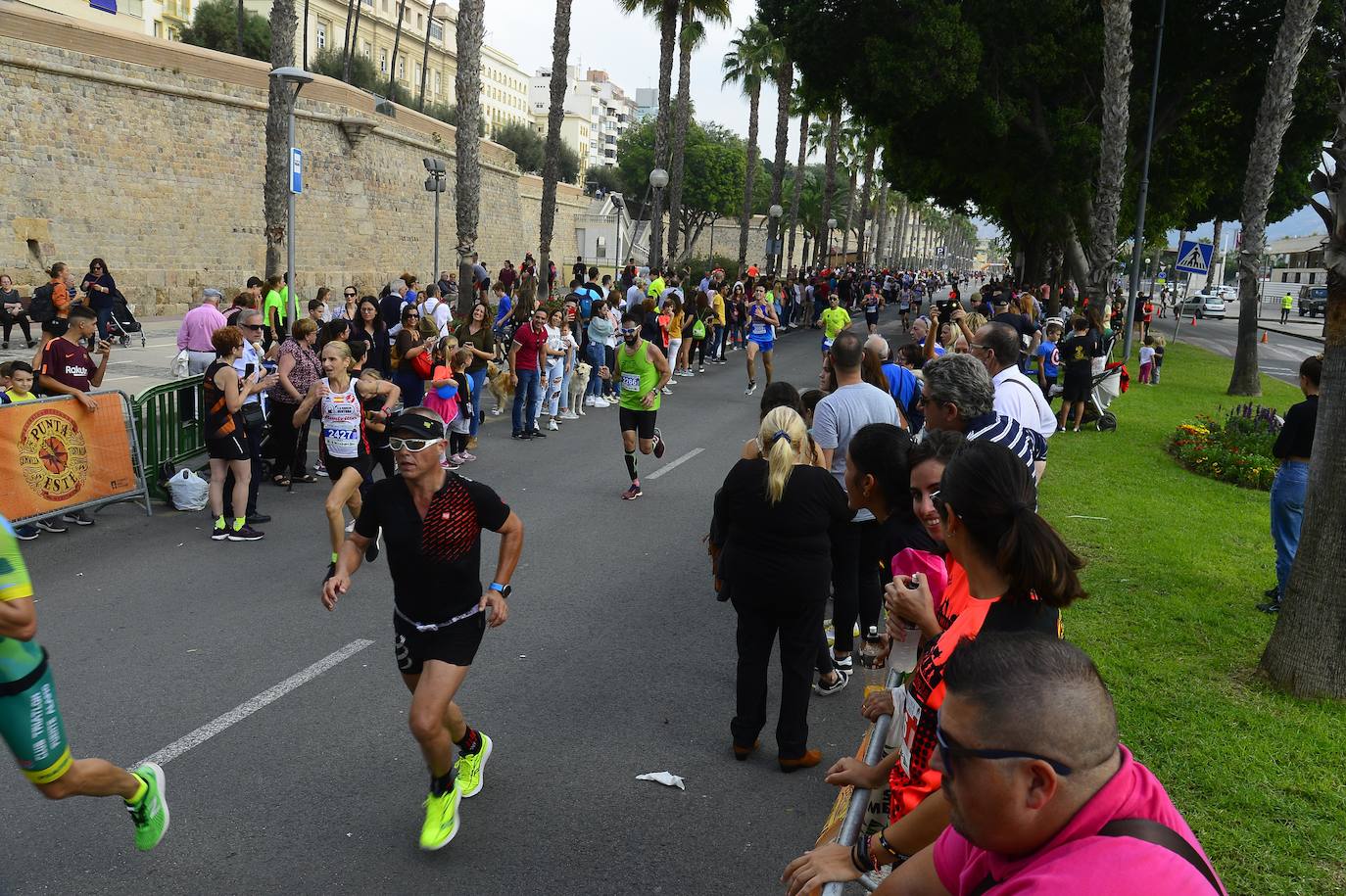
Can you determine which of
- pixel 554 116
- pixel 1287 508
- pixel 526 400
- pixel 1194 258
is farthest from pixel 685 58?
pixel 1287 508

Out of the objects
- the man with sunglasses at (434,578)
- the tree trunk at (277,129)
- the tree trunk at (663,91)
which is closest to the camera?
the man with sunglasses at (434,578)

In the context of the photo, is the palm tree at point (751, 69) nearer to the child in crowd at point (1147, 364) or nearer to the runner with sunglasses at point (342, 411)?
the child in crowd at point (1147, 364)

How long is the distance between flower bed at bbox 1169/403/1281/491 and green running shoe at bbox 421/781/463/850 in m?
11.3

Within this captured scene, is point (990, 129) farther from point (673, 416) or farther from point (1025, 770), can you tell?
point (1025, 770)

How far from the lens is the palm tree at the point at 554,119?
2633 centimetres

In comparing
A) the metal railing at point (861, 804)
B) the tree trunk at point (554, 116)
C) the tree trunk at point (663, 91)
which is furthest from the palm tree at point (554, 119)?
the metal railing at point (861, 804)

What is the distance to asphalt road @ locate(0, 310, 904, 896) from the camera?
4.33 m

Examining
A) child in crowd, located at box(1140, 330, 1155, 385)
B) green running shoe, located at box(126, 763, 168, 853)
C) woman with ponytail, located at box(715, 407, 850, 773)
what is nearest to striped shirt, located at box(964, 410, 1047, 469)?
woman with ponytail, located at box(715, 407, 850, 773)

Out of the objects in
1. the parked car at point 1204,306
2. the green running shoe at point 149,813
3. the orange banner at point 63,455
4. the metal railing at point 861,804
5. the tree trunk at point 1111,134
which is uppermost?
the tree trunk at point 1111,134

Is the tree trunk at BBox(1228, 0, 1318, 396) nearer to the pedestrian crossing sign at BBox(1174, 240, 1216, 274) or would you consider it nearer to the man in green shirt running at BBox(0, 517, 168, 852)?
the pedestrian crossing sign at BBox(1174, 240, 1216, 274)

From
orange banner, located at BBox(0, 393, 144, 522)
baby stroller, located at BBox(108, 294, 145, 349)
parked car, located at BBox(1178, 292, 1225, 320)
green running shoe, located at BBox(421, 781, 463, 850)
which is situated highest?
parked car, located at BBox(1178, 292, 1225, 320)

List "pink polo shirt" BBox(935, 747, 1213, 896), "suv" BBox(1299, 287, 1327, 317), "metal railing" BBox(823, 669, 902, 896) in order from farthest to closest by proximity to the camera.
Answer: "suv" BBox(1299, 287, 1327, 317) < "metal railing" BBox(823, 669, 902, 896) < "pink polo shirt" BBox(935, 747, 1213, 896)

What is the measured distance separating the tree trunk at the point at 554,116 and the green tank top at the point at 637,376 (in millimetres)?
16356

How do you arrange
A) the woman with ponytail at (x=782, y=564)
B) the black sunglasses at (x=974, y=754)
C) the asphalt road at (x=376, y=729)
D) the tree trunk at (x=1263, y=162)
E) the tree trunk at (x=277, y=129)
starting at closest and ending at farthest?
the black sunglasses at (x=974, y=754) → the asphalt road at (x=376, y=729) → the woman with ponytail at (x=782, y=564) → the tree trunk at (x=1263, y=162) → the tree trunk at (x=277, y=129)
